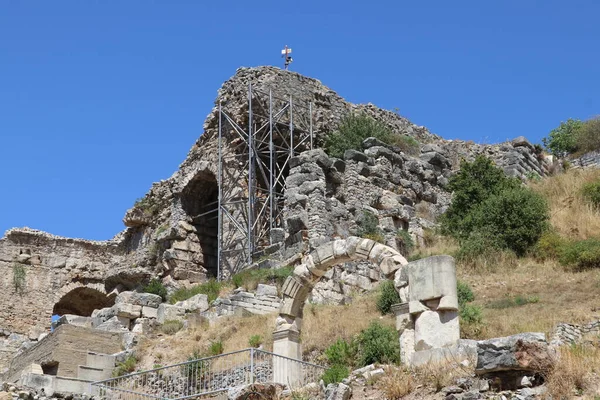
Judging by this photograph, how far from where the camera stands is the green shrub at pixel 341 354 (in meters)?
15.3

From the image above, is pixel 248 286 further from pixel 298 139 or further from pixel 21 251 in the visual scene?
pixel 21 251

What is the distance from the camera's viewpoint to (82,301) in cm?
Result: 3312

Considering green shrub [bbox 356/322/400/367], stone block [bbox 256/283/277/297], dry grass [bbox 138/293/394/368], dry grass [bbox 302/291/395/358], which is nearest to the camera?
green shrub [bbox 356/322/400/367]

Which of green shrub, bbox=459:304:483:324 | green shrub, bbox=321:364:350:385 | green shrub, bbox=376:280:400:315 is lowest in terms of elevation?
green shrub, bbox=321:364:350:385

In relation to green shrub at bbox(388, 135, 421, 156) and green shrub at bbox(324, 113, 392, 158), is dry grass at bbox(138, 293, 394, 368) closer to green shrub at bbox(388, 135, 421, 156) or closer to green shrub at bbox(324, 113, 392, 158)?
green shrub at bbox(324, 113, 392, 158)

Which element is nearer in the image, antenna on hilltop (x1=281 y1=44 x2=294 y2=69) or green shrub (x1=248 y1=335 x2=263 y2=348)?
green shrub (x1=248 y1=335 x2=263 y2=348)

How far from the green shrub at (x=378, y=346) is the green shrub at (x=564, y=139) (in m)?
21.7

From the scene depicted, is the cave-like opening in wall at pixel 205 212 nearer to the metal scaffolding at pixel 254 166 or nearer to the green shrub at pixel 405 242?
the metal scaffolding at pixel 254 166

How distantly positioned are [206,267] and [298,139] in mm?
5316

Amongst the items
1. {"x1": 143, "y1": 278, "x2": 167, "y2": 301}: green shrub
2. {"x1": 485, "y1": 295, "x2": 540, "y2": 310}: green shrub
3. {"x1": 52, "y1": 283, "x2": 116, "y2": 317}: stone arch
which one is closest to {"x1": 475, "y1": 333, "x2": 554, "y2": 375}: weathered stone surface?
{"x1": 485, "y1": 295, "x2": 540, "y2": 310}: green shrub

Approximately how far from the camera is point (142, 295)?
850 inches

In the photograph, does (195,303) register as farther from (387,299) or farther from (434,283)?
(434,283)

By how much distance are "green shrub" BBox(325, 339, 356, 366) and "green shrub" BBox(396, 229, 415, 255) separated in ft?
27.8

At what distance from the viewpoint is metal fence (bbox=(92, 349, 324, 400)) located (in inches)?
565
